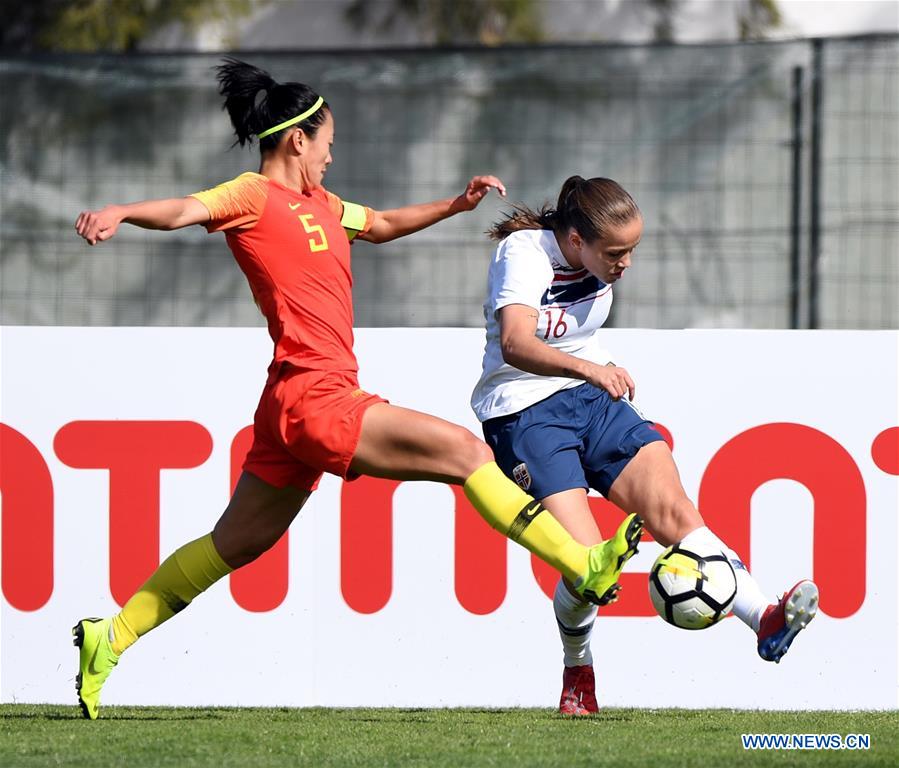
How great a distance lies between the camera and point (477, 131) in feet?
33.4

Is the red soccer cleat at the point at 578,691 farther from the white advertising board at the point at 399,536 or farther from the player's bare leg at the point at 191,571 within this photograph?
the player's bare leg at the point at 191,571

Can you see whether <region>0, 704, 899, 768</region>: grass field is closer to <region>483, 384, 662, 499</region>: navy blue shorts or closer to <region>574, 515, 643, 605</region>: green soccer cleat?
<region>574, 515, 643, 605</region>: green soccer cleat

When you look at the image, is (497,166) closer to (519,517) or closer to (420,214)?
(420,214)

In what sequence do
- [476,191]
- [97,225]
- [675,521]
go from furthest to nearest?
[476,191]
[675,521]
[97,225]

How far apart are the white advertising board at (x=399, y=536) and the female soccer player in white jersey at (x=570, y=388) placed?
2.99 ft

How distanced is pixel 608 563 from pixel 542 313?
3.27ft

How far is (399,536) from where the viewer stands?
6254mm

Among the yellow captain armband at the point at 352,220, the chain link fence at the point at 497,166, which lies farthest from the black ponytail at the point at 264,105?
the chain link fence at the point at 497,166

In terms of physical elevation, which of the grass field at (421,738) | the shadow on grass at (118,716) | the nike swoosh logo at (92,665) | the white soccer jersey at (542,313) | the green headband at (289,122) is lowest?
the shadow on grass at (118,716)

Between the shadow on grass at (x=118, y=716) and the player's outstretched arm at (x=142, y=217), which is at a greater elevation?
the player's outstretched arm at (x=142, y=217)

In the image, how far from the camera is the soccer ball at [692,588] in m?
4.54

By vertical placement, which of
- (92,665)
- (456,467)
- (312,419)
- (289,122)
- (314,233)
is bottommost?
(92,665)

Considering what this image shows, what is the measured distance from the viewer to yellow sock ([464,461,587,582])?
182 inches

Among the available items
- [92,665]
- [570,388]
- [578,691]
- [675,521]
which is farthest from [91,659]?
[675,521]
